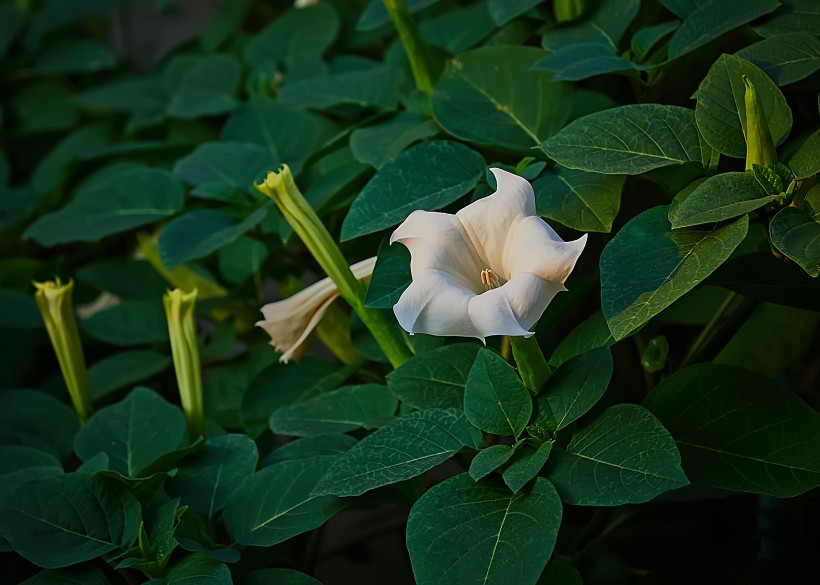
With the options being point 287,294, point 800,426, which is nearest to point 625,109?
point 800,426

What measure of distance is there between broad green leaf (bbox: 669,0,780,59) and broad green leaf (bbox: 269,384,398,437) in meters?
0.33

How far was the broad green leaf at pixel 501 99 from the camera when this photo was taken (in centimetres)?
69

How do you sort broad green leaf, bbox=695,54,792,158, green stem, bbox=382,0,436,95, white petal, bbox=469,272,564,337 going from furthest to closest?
green stem, bbox=382,0,436,95
broad green leaf, bbox=695,54,792,158
white petal, bbox=469,272,564,337

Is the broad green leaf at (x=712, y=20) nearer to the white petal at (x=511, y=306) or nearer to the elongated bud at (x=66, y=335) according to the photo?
the white petal at (x=511, y=306)

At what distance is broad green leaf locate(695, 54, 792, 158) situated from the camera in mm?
559

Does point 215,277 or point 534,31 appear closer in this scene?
point 534,31

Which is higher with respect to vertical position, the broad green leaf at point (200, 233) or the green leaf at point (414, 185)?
the green leaf at point (414, 185)

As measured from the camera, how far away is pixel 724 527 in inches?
34.1

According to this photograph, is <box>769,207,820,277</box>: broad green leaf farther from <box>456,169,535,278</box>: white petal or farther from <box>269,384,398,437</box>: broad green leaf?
<box>269,384,398,437</box>: broad green leaf

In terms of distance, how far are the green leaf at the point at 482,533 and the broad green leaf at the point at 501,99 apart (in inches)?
10.6

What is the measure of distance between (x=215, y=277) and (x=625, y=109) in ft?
1.63

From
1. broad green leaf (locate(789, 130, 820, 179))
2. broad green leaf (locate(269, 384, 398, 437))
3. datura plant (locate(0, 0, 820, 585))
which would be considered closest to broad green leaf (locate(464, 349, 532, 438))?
datura plant (locate(0, 0, 820, 585))

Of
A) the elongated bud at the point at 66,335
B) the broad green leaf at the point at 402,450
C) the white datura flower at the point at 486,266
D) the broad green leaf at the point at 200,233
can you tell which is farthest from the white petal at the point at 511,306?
the elongated bud at the point at 66,335

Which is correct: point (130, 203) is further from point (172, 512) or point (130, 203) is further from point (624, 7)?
point (624, 7)
